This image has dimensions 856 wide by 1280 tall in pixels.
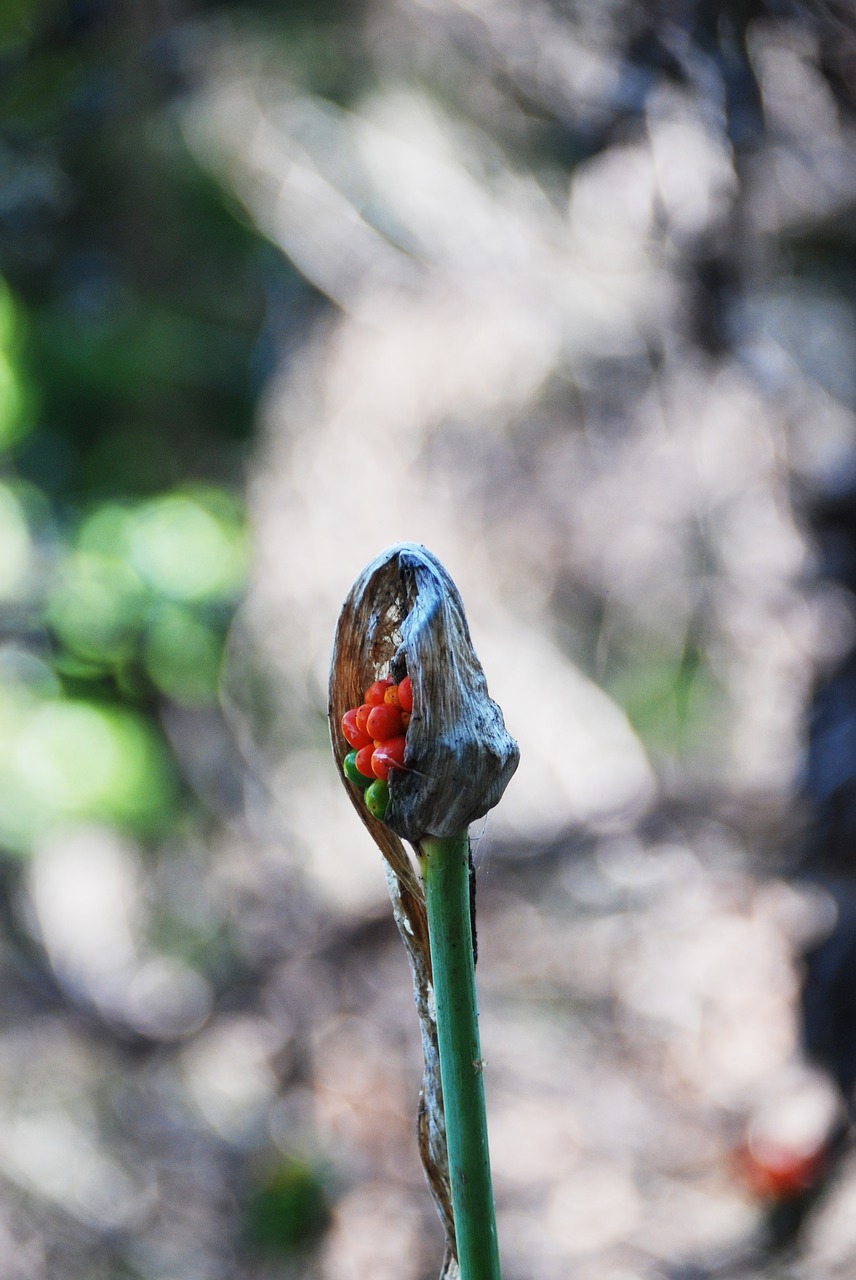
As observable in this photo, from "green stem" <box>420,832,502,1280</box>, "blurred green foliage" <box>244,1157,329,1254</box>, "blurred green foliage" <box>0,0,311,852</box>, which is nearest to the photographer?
"green stem" <box>420,832,502,1280</box>

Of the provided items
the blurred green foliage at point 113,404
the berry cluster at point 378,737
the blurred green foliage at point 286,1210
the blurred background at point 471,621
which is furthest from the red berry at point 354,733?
Result: the blurred green foliage at point 113,404

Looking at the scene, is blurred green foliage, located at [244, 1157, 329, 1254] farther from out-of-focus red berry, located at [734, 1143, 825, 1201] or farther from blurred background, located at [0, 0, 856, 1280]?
out-of-focus red berry, located at [734, 1143, 825, 1201]

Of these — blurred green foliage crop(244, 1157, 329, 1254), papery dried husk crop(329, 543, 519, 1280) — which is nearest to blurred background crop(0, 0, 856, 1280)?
blurred green foliage crop(244, 1157, 329, 1254)

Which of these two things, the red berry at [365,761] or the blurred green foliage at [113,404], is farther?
the blurred green foliage at [113,404]

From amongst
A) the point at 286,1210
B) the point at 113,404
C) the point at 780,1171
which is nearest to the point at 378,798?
the point at 780,1171

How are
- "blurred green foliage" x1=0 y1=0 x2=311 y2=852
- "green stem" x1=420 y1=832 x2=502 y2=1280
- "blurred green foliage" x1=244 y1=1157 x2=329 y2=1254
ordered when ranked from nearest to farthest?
1. "green stem" x1=420 y1=832 x2=502 y2=1280
2. "blurred green foliage" x1=244 y1=1157 x2=329 y2=1254
3. "blurred green foliage" x1=0 y1=0 x2=311 y2=852

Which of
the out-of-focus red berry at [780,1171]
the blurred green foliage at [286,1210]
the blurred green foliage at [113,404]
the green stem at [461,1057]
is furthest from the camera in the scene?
the blurred green foliage at [113,404]

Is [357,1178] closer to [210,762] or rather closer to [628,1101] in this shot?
[628,1101]

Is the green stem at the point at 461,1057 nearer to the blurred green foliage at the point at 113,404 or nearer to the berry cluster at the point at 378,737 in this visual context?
the berry cluster at the point at 378,737
